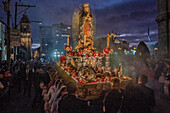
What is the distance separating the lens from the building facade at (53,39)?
265 ft

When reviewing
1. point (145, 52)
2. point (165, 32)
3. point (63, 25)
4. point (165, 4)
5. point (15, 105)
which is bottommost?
point (15, 105)

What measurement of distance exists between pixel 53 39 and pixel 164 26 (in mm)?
75362

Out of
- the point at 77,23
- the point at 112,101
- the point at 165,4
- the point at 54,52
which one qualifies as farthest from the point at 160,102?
the point at 54,52

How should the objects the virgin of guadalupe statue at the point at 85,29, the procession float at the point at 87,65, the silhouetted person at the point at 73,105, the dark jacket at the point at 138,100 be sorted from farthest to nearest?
the virgin of guadalupe statue at the point at 85,29
the procession float at the point at 87,65
the silhouetted person at the point at 73,105
the dark jacket at the point at 138,100

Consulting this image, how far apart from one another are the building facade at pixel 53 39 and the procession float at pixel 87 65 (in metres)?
66.5

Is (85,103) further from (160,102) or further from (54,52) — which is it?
(54,52)

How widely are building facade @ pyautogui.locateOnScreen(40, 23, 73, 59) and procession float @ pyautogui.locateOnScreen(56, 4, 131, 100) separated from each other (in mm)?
66476

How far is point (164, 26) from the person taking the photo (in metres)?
16.2

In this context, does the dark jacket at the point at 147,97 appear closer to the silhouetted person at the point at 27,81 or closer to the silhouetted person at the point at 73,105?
the silhouetted person at the point at 73,105

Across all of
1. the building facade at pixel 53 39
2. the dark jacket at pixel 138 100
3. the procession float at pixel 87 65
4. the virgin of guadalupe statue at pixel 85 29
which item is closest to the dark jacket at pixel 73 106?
the procession float at pixel 87 65

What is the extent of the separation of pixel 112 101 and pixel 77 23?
11343mm

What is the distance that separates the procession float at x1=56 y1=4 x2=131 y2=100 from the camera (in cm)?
789

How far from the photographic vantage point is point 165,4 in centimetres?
1603

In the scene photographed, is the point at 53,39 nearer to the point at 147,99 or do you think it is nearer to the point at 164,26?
the point at 164,26
